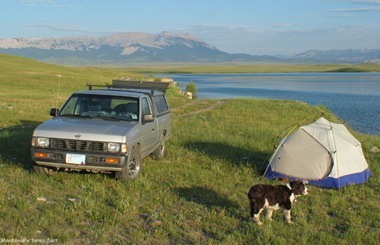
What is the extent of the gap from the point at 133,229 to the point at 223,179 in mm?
3497

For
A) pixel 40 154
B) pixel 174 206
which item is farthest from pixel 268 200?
pixel 40 154

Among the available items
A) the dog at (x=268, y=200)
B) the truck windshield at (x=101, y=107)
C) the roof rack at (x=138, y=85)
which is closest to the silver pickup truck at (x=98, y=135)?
the truck windshield at (x=101, y=107)

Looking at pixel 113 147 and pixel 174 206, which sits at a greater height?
pixel 113 147

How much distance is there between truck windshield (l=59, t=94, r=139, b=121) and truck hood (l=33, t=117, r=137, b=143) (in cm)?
63

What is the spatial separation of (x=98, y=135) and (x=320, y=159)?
4.83 meters

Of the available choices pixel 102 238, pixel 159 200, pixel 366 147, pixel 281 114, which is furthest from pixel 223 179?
pixel 281 114

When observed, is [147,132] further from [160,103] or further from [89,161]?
[160,103]

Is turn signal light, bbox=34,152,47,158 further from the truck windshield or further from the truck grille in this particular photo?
the truck windshield

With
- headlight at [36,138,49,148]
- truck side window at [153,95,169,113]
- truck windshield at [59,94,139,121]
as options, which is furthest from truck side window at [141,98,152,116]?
headlight at [36,138,49,148]

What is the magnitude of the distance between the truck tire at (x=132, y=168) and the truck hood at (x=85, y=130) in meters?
0.51

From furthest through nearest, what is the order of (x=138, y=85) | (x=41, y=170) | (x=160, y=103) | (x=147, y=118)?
(x=138, y=85) → (x=160, y=103) → (x=147, y=118) → (x=41, y=170)

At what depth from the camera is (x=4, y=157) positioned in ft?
34.6

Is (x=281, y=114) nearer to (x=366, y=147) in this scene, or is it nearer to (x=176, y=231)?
(x=366, y=147)

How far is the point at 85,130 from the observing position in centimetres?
841
